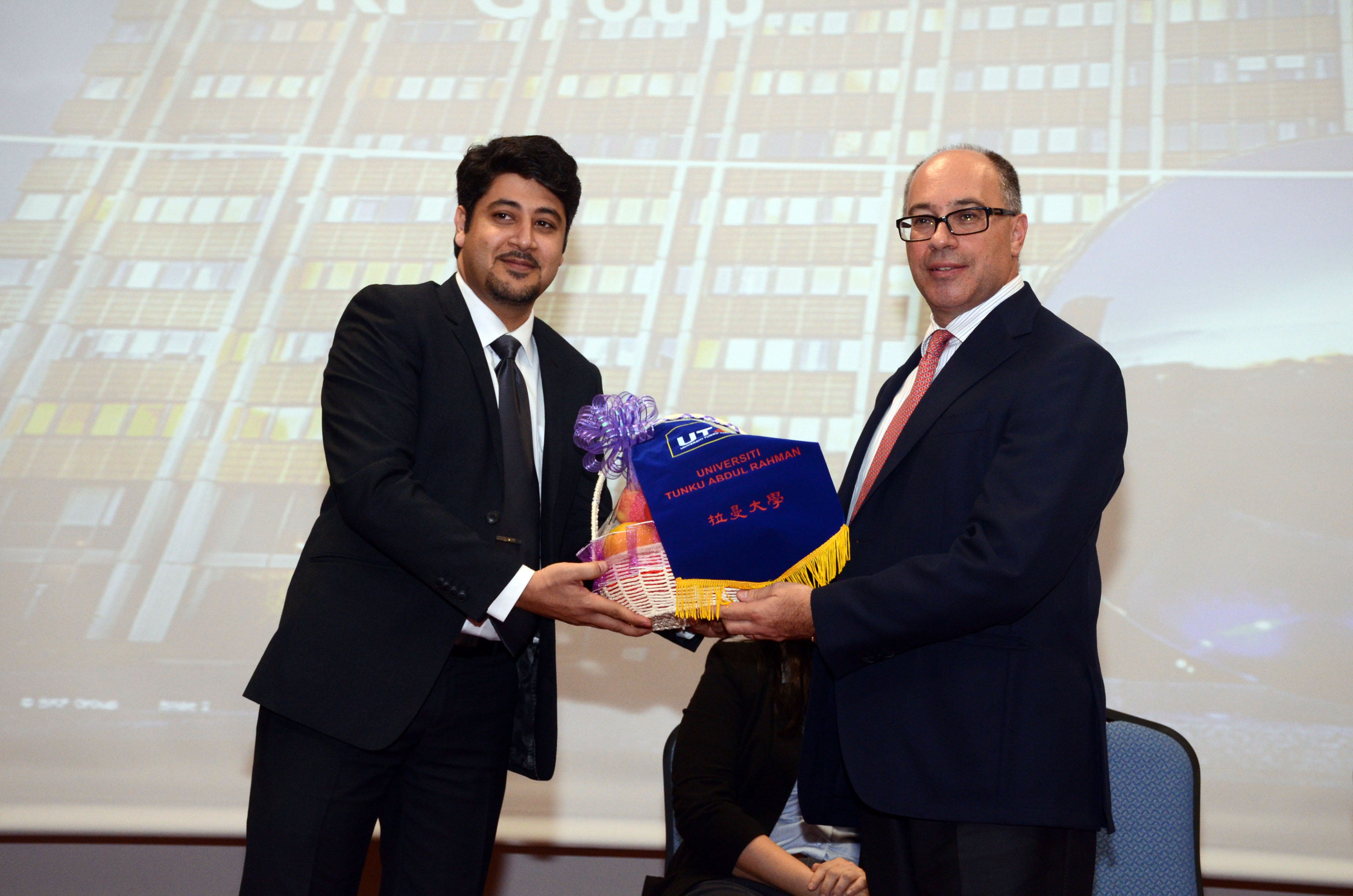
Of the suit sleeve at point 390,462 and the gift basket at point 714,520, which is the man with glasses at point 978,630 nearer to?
the gift basket at point 714,520

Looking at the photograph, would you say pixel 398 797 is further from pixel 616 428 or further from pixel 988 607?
pixel 988 607

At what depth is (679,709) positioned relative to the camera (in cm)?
321

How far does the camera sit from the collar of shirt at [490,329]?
2.25m

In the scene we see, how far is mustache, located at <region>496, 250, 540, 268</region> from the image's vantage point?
2.23m

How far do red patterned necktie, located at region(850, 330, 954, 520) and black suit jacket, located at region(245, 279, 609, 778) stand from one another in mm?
677

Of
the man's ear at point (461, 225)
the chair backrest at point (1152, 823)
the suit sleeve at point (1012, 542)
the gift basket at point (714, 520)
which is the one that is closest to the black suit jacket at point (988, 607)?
the suit sleeve at point (1012, 542)

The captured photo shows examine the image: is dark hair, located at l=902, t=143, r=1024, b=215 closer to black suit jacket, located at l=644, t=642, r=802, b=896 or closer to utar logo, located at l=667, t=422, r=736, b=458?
utar logo, located at l=667, t=422, r=736, b=458

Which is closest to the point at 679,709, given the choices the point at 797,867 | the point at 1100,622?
the point at 797,867

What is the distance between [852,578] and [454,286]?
1103 mm

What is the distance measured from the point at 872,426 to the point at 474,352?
83 centimetres

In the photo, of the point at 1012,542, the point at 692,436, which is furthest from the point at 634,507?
the point at 1012,542

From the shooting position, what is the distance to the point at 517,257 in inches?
88.0

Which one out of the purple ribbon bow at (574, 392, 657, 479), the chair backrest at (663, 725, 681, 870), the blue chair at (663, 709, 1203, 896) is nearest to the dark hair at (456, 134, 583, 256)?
the purple ribbon bow at (574, 392, 657, 479)

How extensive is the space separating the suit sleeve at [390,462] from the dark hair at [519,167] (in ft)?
1.08
